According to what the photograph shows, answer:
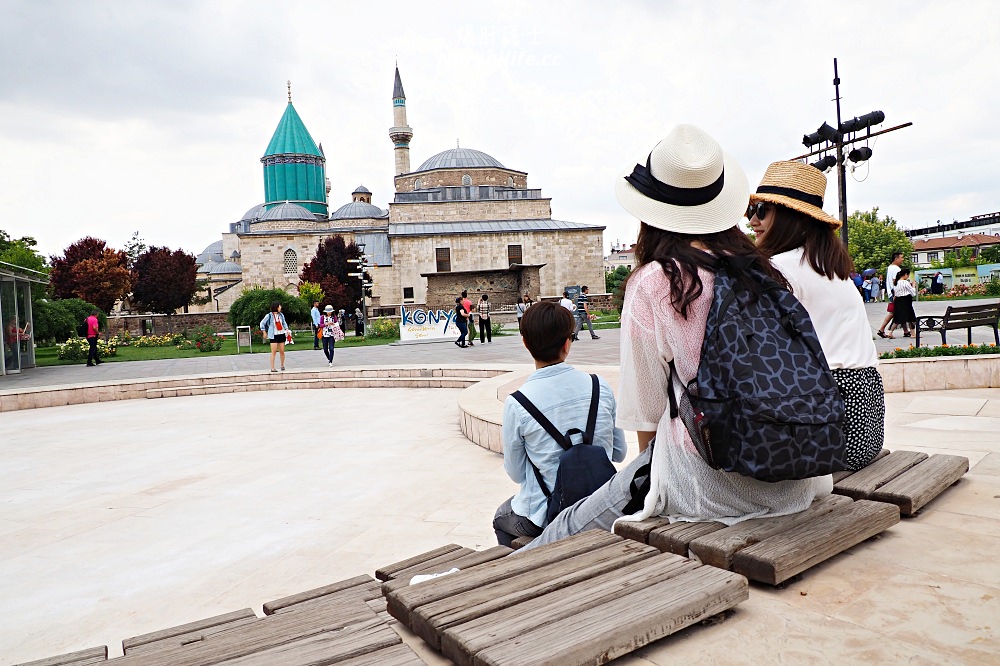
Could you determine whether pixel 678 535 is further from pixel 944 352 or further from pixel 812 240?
pixel 944 352

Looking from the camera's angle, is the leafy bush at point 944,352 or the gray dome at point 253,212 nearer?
the leafy bush at point 944,352

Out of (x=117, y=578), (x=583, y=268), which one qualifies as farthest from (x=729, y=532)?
(x=583, y=268)

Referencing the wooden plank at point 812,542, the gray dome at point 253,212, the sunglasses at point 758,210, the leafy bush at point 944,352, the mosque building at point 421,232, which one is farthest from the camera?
the gray dome at point 253,212

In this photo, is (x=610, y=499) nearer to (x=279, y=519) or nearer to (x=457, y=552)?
(x=457, y=552)

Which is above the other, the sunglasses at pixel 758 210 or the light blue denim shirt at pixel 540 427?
the sunglasses at pixel 758 210

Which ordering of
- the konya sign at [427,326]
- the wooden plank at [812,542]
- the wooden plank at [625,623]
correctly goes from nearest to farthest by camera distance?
the wooden plank at [625,623] < the wooden plank at [812,542] < the konya sign at [427,326]

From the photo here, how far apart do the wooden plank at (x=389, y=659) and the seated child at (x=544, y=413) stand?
1198mm

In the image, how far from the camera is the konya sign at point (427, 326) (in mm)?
22844

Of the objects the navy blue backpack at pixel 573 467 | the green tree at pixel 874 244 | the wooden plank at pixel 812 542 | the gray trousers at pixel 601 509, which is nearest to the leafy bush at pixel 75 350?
the navy blue backpack at pixel 573 467

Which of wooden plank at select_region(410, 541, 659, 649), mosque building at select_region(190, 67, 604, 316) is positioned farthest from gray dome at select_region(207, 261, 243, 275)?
wooden plank at select_region(410, 541, 659, 649)

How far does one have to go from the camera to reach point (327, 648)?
5.02 ft

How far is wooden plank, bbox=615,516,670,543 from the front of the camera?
2064mm

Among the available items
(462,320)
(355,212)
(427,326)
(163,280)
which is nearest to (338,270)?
(163,280)

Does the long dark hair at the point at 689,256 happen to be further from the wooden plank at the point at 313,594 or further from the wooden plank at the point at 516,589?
the wooden plank at the point at 313,594
